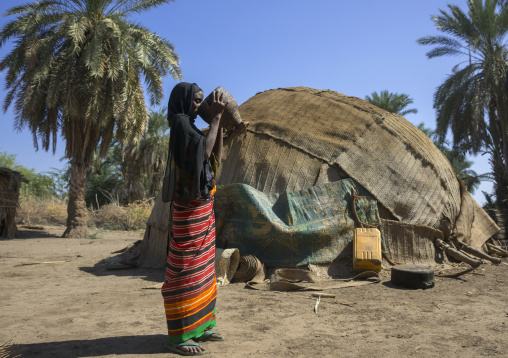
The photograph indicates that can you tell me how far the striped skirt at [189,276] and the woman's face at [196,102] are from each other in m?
0.64

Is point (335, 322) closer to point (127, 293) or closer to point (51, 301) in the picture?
point (127, 293)

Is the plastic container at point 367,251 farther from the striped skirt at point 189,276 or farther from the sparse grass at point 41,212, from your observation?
the sparse grass at point 41,212

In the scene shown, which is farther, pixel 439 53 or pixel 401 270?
pixel 439 53

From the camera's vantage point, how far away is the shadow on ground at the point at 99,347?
285 centimetres

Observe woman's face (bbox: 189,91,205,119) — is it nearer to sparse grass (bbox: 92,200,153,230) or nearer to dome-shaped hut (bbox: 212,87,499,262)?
dome-shaped hut (bbox: 212,87,499,262)

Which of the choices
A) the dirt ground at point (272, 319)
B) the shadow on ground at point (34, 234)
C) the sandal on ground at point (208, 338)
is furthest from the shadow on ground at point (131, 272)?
the shadow on ground at point (34, 234)

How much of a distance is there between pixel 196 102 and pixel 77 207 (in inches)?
433

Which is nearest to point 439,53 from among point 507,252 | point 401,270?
point 507,252

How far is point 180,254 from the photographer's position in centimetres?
289

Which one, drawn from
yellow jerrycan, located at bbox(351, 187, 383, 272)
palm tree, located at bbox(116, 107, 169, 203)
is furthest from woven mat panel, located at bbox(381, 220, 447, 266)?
palm tree, located at bbox(116, 107, 169, 203)

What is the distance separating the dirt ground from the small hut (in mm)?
7062

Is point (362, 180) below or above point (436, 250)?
above

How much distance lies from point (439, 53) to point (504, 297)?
15362 mm

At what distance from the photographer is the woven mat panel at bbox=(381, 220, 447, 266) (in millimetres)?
5926
